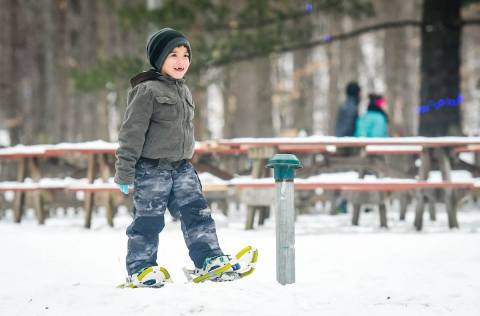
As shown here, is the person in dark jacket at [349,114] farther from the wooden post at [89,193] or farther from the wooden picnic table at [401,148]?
the wooden post at [89,193]

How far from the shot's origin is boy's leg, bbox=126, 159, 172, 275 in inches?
170

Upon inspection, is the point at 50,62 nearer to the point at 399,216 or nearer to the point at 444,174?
the point at 399,216

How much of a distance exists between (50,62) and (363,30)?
503 inches

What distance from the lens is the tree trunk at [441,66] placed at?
40.9ft

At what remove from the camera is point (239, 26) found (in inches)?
561

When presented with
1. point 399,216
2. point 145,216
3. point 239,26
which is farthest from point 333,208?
point 145,216

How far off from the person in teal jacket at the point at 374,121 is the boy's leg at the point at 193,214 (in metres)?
6.00

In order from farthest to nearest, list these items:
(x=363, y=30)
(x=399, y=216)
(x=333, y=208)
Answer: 1. (x=363, y=30)
2. (x=333, y=208)
3. (x=399, y=216)

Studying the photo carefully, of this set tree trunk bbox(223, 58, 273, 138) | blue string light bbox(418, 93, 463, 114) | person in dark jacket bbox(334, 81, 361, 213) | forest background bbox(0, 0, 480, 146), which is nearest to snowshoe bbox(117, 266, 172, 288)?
person in dark jacket bbox(334, 81, 361, 213)

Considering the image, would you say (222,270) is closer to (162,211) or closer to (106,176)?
(162,211)

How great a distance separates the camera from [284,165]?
169 inches

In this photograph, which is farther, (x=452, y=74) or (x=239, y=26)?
(x=239, y=26)

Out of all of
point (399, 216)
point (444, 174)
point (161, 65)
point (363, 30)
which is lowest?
point (399, 216)

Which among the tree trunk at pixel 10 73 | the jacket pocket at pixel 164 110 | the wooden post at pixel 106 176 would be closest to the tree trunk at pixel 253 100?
the tree trunk at pixel 10 73
